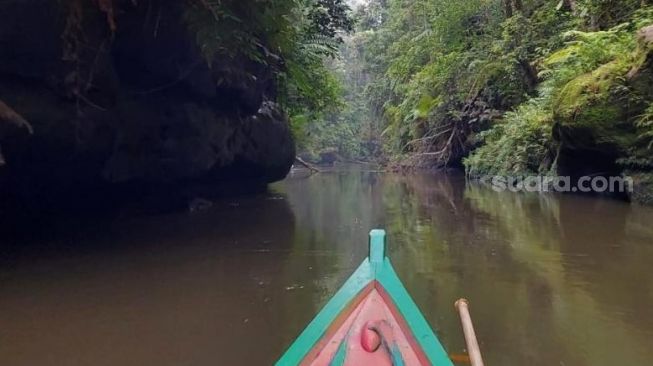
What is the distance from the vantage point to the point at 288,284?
193 inches

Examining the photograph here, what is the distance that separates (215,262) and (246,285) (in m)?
1.02

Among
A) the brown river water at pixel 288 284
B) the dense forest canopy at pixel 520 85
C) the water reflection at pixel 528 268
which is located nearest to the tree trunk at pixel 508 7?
the dense forest canopy at pixel 520 85

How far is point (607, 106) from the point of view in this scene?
31.6ft

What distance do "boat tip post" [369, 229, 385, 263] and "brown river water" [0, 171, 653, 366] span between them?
1243mm

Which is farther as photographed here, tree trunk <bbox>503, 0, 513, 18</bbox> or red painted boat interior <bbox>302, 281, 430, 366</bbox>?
tree trunk <bbox>503, 0, 513, 18</bbox>

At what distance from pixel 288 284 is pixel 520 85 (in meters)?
14.3

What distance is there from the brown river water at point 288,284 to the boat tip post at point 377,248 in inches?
48.9

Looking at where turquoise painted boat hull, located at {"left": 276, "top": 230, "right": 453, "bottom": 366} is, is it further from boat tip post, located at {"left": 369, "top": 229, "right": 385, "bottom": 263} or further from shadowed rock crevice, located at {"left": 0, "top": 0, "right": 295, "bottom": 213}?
shadowed rock crevice, located at {"left": 0, "top": 0, "right": 295, "bottom": 213}

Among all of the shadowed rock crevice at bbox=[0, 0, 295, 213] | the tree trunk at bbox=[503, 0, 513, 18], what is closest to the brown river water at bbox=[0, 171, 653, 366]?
the shadowed rock crevice at bbox=[0, 0, 295, 213]

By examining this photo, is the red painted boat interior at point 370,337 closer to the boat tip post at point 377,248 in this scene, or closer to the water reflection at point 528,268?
the boat tip post at point 377,248

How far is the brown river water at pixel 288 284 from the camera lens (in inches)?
135

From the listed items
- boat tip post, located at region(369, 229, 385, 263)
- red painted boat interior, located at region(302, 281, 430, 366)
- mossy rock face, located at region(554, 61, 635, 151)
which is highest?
mossy rock face, located at region(554, 61, 635, 151)

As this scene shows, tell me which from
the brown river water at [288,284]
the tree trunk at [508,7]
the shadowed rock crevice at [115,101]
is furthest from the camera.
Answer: the tree trunk at [508,7]

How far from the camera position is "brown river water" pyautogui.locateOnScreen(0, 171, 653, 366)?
3.43m
